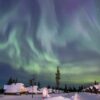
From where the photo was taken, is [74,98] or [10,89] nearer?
[74,98]

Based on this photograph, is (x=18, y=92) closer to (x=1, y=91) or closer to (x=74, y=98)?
(x=1, y=91)

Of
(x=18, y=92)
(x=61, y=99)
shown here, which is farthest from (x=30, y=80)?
(x=61, y=99)

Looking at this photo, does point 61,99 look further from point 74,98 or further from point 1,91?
point 1,91

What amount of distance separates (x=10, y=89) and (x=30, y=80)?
14409mm

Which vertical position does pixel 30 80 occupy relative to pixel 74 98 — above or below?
above

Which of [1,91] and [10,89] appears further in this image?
[1,91]

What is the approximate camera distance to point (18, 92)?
176 m

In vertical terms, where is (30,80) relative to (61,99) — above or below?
above

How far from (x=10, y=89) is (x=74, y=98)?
142430 millimetres

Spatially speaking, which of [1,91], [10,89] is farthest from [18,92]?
[1,91]

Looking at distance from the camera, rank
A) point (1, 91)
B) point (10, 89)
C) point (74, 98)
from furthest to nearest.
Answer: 1. point (1, 91)
2. point (10, 89)
3. point (74, 98)

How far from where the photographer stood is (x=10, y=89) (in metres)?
175

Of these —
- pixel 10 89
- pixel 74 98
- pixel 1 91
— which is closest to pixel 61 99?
pixel 74 98

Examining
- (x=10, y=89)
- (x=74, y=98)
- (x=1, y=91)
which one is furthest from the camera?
(x=1, y=91)
